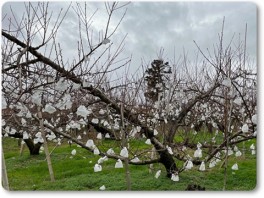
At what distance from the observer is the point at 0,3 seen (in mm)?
1940

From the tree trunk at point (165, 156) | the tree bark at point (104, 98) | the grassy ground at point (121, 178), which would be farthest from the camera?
the tree trunk at point (165, 156)

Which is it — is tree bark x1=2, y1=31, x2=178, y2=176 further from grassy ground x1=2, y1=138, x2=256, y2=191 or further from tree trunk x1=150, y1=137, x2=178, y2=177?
grassy ground x1=2, y1=138, x2=256, y2=191

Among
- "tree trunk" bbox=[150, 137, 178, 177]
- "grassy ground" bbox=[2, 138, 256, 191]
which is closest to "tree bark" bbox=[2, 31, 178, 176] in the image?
"tree trunk" bbox=[150, 137, 178, 177]

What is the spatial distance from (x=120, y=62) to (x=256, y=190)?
0.95 metres

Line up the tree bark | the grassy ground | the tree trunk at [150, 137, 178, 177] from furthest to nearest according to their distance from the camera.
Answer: the tree trunk at [150, 137, 178, 177]
the grassy ground
the tree bark

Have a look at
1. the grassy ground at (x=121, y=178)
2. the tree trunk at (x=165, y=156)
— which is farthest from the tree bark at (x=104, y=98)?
the grassy ground at (x=121, y=178)

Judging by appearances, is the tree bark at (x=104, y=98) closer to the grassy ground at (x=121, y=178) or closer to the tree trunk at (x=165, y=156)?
the tree trunk at (x=165, y=156)

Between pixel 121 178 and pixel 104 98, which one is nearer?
pixel 104 98

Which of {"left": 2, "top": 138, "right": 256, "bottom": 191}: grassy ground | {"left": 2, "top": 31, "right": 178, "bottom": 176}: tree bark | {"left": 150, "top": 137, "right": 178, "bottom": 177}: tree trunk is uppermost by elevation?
{"left": 2, "top": 31, "right": 178, "bottom": 176}: tree bark

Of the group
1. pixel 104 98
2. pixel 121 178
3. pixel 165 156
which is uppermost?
pixel 104 98

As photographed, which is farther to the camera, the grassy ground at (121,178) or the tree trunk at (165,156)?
the tree trunk at (165,156)

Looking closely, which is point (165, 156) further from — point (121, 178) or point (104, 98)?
point (104, 98)

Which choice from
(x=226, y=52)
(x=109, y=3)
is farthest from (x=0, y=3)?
(x=226, y=52)

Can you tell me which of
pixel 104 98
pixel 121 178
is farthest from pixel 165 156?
pixel 104 98
